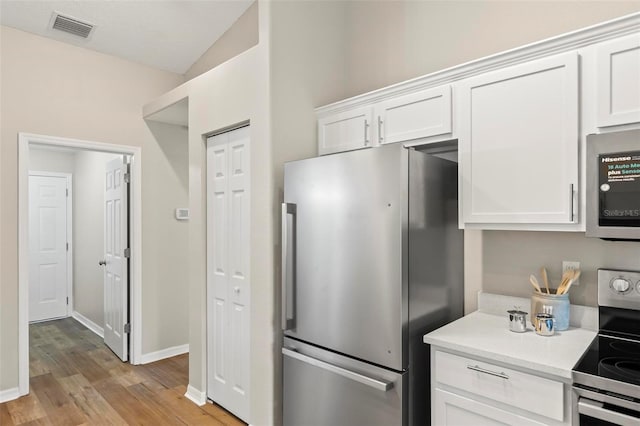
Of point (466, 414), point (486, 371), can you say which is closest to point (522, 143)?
point (486, 371)

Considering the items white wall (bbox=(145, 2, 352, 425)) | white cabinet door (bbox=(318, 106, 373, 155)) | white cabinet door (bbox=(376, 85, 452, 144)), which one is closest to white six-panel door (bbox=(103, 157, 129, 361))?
white wall (bbox=(145, 2, 352, 425))

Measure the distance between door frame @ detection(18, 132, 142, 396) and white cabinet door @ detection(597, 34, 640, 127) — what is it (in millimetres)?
3751

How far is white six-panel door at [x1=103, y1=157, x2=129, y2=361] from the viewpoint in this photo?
4.00 meters

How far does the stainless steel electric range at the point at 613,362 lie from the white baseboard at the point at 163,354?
377 centimetres

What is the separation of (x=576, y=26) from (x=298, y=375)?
228cm

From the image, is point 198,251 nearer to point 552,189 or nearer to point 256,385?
point 256,385

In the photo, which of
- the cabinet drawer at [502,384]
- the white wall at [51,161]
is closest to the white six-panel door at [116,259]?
the white wall at [51,161]

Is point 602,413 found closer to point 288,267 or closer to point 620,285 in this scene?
point 620,285

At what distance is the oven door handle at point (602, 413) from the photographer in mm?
1253

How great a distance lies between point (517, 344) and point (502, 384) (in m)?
0.19

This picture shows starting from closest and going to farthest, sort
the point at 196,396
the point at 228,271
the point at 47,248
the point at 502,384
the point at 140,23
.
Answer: the point at 502,384
the point at 228,271
the point at 196,396
the point at 140,23
the point at 47,248

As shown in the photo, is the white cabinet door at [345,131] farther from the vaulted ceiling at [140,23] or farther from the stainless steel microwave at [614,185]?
the vaulted ceiling at [140,23]

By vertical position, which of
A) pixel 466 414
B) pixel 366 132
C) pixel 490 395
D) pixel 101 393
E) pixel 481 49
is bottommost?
pixel 101 393

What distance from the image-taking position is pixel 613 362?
1.45 m
